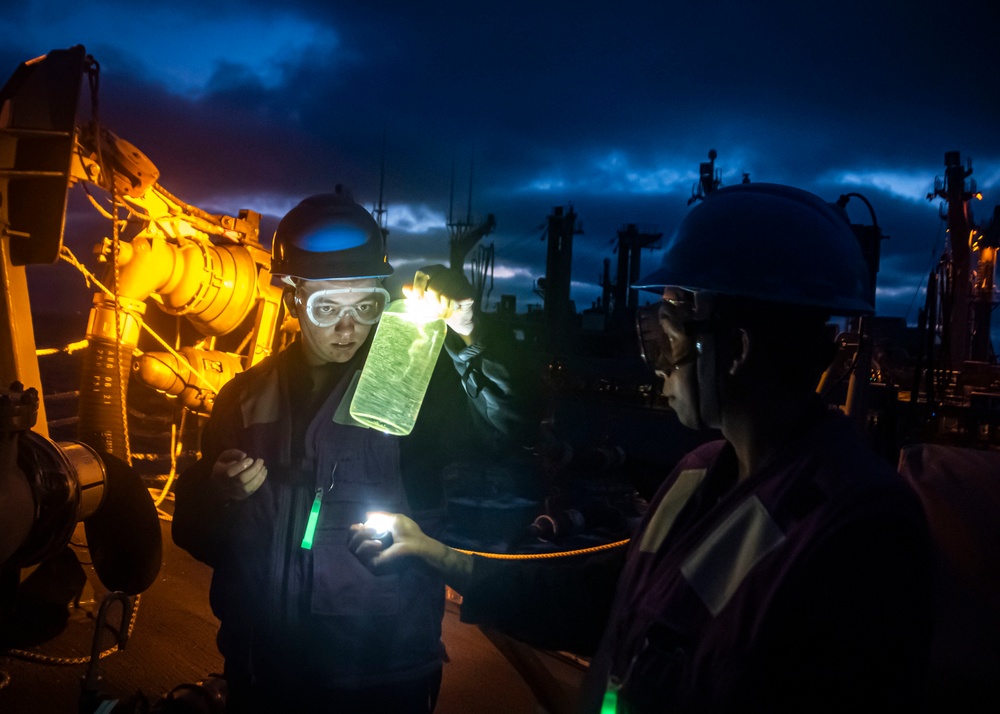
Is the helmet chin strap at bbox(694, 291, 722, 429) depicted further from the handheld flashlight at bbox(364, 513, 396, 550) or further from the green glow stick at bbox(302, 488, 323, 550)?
the green glow stick at bbox(302, 488, 323, 550)

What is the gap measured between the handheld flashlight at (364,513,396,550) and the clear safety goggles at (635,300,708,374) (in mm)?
956

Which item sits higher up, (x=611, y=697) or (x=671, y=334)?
(x=671, y=334)

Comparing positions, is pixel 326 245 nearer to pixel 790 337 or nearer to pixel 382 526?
pixel 382 526

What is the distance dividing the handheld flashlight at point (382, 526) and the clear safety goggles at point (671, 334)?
0.96 metres

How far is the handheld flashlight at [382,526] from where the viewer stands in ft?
6.19

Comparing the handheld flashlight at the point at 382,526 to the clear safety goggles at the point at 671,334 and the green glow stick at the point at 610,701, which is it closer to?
the green glow stick at the point at 610,701

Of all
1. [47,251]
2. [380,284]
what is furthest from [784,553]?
[47,251]

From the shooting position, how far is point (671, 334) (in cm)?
154

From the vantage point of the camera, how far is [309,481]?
2.20 metres

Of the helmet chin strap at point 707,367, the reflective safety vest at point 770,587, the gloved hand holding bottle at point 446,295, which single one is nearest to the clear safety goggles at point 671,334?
the helmet chin strap at point 707,367

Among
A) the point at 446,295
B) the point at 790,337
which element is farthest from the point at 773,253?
the point at 446,295

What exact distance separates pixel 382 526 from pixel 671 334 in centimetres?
107

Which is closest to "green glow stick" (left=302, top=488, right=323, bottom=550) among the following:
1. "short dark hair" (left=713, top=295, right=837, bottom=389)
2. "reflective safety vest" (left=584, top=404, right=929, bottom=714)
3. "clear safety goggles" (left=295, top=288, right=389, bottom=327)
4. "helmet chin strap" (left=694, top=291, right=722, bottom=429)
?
"clear safety goggles" (left=295, top=288, right=389, bottom=327)

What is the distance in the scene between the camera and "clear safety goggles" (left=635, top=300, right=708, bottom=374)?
149 cm
